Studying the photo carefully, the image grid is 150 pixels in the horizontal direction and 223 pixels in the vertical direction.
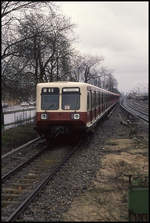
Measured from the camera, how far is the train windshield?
14.3 m

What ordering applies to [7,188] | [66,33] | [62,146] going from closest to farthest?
[7,188]
[62,146]
[66,33]

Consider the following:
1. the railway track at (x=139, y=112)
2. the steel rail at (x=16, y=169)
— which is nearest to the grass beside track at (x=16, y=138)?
the steel rail at (x=16, y=169)

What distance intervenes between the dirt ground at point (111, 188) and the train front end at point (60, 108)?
6.02 ft

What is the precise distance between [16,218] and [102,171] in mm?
4268

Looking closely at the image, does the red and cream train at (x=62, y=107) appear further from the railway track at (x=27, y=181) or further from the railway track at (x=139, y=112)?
the railway track at (x=139, y=112)

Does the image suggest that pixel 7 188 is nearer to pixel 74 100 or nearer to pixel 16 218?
pixel 16 218

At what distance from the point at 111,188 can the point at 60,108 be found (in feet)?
22.1

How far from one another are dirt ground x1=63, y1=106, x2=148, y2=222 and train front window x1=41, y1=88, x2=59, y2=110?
9.66 feet

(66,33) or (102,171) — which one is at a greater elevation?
(66,33)

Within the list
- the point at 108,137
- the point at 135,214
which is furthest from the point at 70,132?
the point at 135,214

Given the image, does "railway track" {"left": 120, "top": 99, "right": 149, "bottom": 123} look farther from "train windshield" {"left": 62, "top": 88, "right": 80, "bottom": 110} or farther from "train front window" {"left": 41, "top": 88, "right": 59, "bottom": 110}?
"train front window" {"left": 41, "top": 88, "right": 59, "bottom": 110}

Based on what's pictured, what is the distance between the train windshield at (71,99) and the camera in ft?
47.0

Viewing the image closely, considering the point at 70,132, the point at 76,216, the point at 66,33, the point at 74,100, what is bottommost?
the point at 76,216

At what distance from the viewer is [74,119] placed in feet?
46.7
